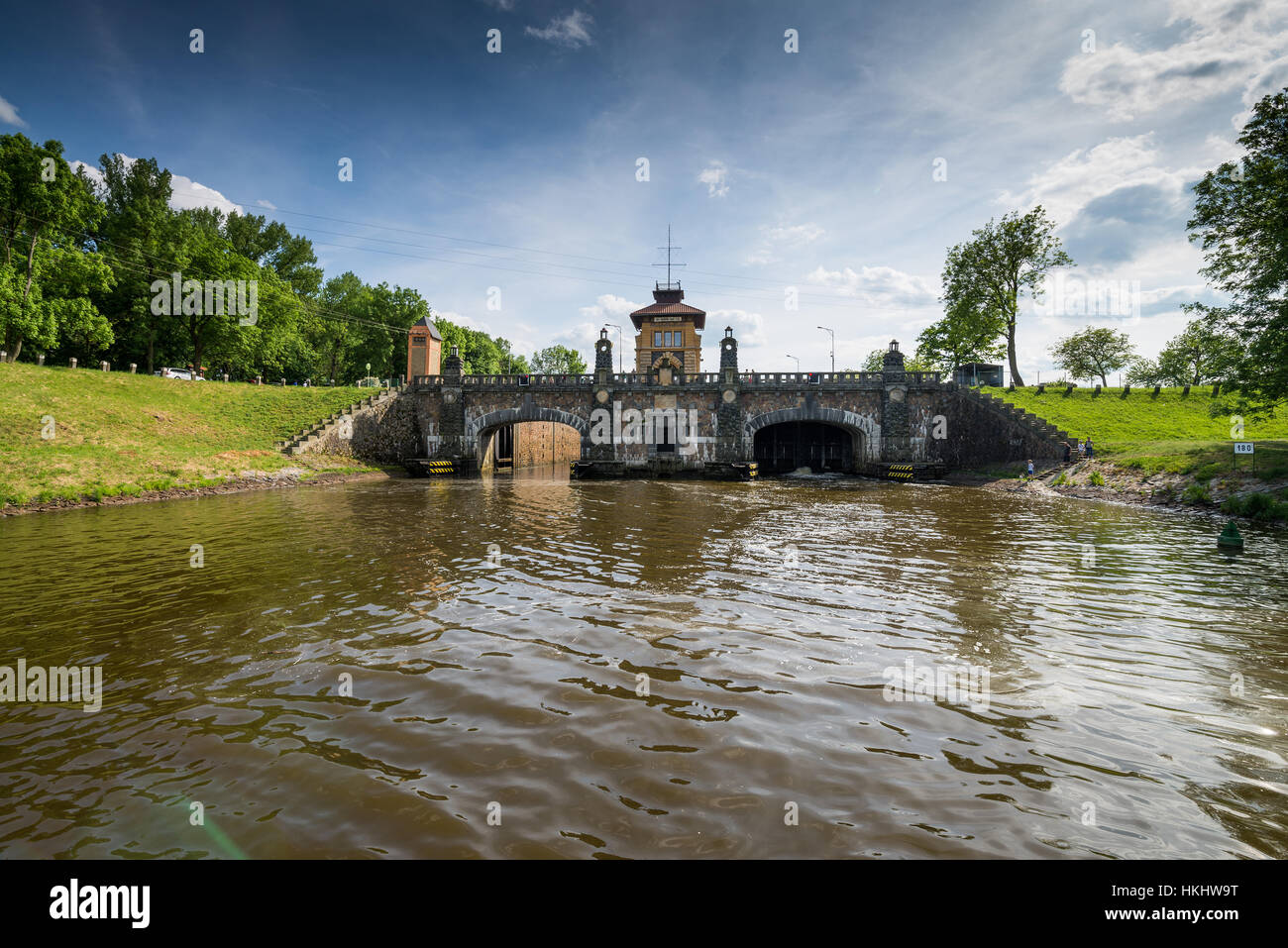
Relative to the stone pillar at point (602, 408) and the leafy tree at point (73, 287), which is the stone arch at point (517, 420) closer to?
the stone pillar at point (602, 408)

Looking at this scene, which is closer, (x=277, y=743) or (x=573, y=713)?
(x=277, y=743)

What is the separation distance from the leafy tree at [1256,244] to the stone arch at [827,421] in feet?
61.9

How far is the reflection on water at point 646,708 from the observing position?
11.8 feet

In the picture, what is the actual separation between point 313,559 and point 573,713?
9.60 metres

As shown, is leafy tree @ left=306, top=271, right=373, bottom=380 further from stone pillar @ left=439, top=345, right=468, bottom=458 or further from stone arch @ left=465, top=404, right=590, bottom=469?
stone arch @ left=465, top=404, right=590, bottom=469

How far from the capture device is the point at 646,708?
17.3 ft

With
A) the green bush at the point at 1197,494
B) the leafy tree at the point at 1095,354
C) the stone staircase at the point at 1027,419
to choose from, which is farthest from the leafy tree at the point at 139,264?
the leafy tree at the point at 1095,354

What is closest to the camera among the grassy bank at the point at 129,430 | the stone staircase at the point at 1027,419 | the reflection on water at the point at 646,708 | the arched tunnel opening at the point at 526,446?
the reflection on water at the point at 646,708

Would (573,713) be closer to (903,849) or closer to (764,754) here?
(764,754)

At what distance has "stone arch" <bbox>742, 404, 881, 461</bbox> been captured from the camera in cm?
4088

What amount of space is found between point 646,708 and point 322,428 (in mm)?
40359

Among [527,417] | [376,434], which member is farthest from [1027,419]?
[376,434]
